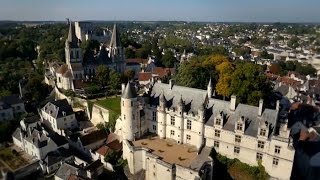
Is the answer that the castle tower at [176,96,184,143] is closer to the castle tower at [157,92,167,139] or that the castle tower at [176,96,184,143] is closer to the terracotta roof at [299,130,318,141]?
the castle tower at [157,92,167,139]

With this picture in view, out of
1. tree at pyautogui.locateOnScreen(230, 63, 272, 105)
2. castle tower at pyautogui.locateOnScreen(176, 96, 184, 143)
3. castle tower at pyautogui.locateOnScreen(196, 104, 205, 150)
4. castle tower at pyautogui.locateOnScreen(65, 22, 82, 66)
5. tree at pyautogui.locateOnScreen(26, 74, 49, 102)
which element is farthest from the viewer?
castle tower at pyautogui.locateOnScreen(65, 22, 82, 66)

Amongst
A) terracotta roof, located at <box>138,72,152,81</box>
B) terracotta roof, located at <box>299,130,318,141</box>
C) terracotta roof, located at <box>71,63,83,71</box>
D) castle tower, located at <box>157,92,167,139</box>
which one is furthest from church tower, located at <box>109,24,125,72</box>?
terracotta roof, located at <box>299,130,318,141</box>

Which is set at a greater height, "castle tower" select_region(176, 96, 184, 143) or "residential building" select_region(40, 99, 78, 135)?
"castle tower" select_region(176, 96, 184, 143)

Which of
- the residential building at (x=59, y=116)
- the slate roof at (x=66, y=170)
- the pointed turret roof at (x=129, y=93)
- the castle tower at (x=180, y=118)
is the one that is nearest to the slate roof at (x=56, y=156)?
the slate roof at (x=66, y=170)

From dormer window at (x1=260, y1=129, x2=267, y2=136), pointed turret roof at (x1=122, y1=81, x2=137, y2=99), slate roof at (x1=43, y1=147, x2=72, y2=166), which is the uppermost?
pointed turret roof at (x1=122, y1=81, x2=137, y2=99)

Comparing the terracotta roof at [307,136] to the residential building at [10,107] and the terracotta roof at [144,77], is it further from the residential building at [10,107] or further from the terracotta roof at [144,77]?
the residential building at [10,107]

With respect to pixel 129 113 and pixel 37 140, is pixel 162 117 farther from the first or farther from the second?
pixel 37 140

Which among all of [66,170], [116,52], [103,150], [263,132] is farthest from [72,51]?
[263,132]
